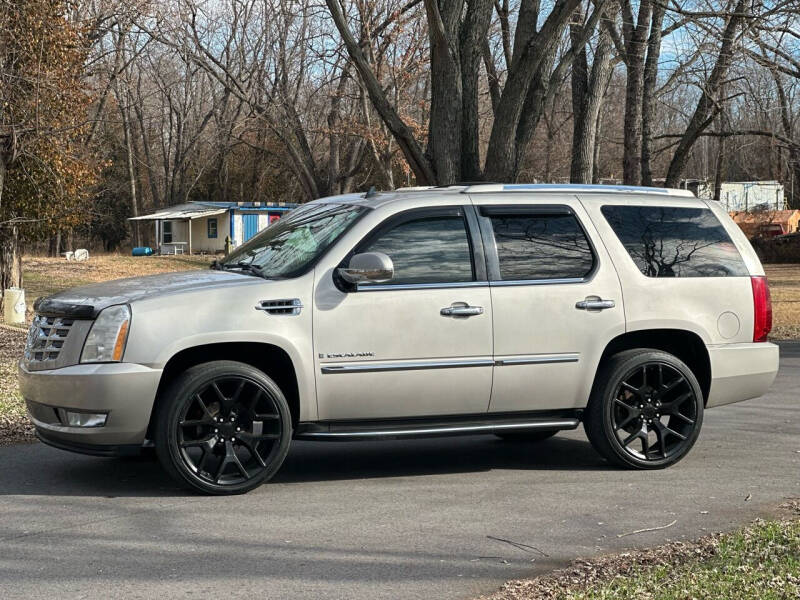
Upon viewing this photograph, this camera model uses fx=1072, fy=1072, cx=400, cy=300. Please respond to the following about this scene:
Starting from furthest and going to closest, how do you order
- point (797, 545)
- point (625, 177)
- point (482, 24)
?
point (625, 177) → point (482, 24) → point (797, 545)

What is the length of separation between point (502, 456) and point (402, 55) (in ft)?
99.8

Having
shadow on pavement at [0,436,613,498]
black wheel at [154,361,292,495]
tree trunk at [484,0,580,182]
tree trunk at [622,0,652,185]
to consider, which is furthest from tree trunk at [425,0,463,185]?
black wheel at [154,361,292,495]

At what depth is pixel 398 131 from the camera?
16.0 metres

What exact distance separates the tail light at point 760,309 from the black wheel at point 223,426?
3517 mm

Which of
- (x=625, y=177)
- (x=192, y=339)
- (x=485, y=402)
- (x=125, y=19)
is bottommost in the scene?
(x=485, y=402)

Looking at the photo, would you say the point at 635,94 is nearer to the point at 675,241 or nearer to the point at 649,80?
the point at 649,80

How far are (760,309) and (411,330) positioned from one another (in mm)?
2725

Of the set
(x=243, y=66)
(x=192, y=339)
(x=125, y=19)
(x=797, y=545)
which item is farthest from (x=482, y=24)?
(x=243, y=66)

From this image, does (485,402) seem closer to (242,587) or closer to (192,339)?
(192,339)

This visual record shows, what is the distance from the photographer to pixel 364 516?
6078 mm

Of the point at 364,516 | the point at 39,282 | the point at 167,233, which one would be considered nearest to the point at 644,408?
the point at 364,516

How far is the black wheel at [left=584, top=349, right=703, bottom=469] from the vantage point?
287 inches

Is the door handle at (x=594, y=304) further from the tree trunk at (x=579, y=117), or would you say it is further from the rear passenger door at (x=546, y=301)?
the tree trunk at (x=579, y=117)

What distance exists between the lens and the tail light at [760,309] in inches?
305
